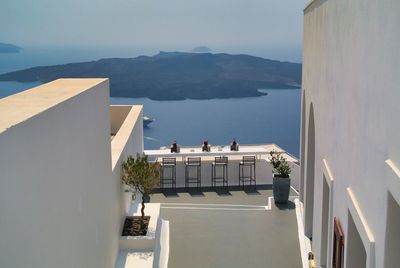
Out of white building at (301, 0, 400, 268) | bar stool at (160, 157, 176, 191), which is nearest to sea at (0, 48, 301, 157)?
bar stool at (160, 157, 176, 191)

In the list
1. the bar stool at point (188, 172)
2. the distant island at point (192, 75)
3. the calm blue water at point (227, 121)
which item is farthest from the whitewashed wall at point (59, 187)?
the distant island at point (192, 75)

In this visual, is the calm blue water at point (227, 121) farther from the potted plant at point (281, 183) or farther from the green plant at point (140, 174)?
the green plant at point (140, 174)

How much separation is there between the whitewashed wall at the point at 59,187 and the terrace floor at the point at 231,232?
2428mm

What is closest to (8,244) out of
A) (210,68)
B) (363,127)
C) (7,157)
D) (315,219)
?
(7,157)

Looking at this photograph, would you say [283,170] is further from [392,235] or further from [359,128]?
[392,235]

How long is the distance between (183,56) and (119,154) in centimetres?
6133

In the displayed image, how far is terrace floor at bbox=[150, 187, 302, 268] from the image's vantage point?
9.18 meters

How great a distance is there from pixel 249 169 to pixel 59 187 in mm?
10749

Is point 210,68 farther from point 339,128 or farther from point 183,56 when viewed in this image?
point 339,128

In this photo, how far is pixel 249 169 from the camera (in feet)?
49.1

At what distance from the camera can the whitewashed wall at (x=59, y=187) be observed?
10.9 ft

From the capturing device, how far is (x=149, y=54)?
70.8m

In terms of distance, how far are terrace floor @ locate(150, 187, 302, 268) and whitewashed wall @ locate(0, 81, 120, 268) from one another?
2.43m

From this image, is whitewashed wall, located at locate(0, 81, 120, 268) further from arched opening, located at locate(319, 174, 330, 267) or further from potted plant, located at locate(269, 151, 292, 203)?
potted plant, located at locate(269, 151, 292, 203)
